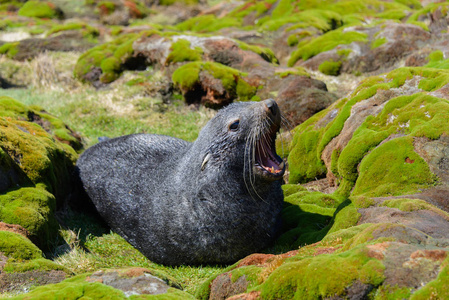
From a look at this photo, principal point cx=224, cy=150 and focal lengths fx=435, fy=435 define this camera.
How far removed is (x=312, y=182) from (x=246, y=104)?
9.65 feet

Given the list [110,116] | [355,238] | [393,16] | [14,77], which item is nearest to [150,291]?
[355,238]

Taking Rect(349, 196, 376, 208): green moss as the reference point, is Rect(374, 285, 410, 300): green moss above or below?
above

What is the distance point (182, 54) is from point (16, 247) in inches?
433

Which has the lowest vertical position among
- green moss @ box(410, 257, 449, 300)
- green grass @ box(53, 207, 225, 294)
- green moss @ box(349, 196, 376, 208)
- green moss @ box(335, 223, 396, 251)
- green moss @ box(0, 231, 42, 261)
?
green grass @ box(53, 207, 225, 294)

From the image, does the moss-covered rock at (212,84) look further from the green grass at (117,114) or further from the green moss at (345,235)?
the green moss at (345,235)

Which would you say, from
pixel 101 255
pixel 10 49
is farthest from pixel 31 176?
pixel 10 49

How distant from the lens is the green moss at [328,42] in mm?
17719

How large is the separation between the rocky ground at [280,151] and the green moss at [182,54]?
0.06m

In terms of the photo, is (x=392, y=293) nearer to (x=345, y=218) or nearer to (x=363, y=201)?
(x=345, y=218)

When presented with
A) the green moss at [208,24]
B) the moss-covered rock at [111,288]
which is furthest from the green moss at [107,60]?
the green moss at [208,24]

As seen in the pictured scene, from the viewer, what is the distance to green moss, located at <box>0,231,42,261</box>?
5305 mm

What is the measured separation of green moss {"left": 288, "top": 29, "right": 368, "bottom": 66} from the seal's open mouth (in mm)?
12253

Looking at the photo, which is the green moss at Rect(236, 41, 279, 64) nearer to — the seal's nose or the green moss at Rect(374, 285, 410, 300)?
the seal's nose

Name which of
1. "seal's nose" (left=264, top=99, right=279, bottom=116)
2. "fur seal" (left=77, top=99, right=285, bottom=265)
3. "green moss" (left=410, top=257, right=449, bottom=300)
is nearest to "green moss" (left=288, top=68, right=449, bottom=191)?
"fur seal" (left=77, top=99, right=285, bottom=265)
